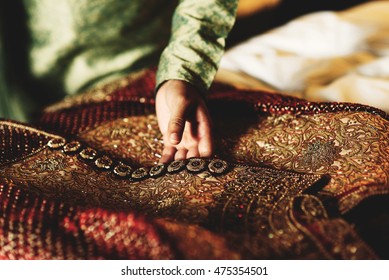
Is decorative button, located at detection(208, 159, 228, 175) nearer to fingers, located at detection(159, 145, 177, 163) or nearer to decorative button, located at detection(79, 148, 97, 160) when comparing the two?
fingers, located at detection(159, 145, 177, 163)

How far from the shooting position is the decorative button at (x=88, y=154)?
68 centimetres

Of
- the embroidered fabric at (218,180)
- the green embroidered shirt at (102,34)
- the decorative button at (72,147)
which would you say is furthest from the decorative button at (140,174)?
the green embroidered shirt at (102,34)

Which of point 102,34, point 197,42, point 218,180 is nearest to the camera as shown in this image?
point 218,180

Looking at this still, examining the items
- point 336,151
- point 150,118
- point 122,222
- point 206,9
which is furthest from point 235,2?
point 122,222

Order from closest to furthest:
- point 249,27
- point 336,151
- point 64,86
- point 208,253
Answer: point 208,253 < point 336,151 < point 64,86 < point 249,27

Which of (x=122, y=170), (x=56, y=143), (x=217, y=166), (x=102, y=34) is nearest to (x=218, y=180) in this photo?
(x=217, y=166)

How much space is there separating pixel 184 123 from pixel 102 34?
49 cm

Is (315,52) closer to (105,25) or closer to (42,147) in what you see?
(105,25)

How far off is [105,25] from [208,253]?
2.33ft

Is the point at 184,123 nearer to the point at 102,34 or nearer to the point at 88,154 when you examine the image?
the point at 88,154

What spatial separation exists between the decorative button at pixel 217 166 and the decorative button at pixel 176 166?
4 centimetres

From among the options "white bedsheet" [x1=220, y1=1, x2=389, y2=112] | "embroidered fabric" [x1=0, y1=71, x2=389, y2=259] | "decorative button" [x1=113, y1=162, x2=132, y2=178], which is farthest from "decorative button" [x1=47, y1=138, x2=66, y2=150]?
"white bedsheet" [x1=220, y1=1, x2=389, y2=112]

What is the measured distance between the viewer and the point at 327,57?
111 cm
